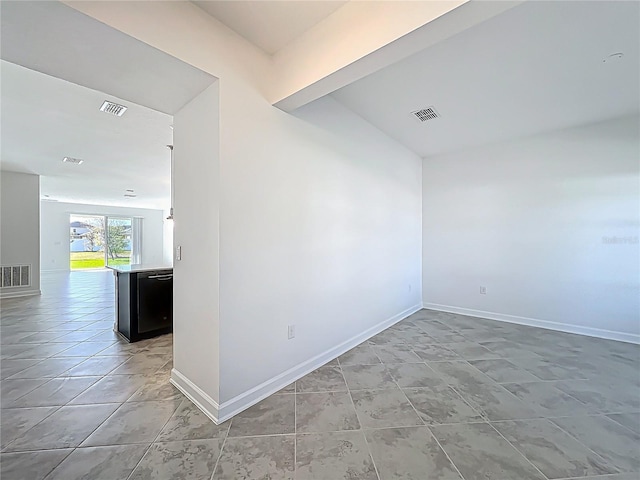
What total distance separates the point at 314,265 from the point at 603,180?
12.9 ft

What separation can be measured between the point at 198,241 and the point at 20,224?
6.55 m

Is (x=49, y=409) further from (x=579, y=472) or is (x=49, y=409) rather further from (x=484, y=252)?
(x=484, y=252)

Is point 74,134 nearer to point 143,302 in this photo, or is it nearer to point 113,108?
point 113,108

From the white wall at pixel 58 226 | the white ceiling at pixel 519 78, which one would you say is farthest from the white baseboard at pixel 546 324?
the white wall at pixel 58 226

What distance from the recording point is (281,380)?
2.27 meters

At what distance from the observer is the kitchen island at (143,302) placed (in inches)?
129

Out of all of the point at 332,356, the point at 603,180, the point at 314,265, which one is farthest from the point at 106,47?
the point at 603,180

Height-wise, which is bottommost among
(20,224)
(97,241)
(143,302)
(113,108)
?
(143,302)

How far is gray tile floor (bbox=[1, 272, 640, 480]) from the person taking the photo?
4.84 ft

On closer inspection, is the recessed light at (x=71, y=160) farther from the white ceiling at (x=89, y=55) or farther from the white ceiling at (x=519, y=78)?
the white ceiling at (x=519, y=78)

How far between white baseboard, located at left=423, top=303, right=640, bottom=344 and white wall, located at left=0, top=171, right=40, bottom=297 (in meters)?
8.15

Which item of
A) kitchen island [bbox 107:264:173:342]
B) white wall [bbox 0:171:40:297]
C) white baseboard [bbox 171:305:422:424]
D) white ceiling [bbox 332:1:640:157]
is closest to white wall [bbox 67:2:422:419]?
white baseboard [bbox 171:305:422:424]

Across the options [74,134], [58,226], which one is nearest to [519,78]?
[74,134]

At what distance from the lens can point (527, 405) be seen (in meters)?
2.03
